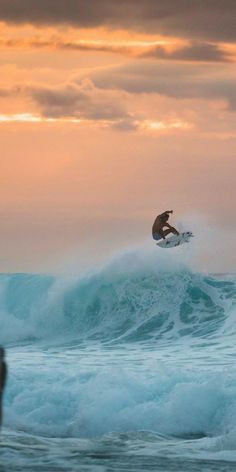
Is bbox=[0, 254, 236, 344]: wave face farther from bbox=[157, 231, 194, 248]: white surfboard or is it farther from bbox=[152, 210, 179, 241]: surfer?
bbox=[152, 210, 179, 241]: surfer

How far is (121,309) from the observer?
44.7 metres

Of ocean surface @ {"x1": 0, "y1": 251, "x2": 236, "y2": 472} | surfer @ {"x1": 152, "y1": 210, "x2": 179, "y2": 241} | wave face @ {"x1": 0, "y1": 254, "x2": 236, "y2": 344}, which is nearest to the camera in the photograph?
ocean surface @ {"x1": 0, "y1": 251, "x2": 236, "y2": 472}

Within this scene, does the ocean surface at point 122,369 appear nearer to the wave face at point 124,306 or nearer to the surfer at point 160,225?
the wave face at point 124,306

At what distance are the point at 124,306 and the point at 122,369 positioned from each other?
14055 mm

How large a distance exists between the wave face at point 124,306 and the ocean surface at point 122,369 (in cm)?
5

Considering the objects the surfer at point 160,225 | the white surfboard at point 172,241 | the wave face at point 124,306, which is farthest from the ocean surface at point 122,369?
the surfer at point 160,225

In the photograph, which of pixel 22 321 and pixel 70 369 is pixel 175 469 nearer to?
pixel 70 369

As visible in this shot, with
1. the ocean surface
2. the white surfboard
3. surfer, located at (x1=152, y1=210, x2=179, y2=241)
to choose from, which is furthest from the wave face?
surfer, located at (x1=152, y1=210, x2=179, y2=241)

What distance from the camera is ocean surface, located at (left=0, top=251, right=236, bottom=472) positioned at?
23094 mm

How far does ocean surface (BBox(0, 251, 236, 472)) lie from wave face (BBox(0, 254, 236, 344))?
0.05 m

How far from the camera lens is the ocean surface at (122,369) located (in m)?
23.1

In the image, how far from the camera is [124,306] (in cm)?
4481

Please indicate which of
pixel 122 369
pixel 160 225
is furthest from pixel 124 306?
pixel 122 369

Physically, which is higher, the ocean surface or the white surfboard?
the white surfboard
